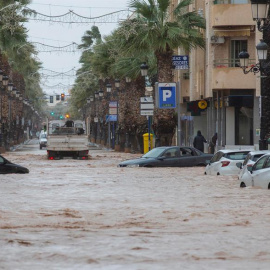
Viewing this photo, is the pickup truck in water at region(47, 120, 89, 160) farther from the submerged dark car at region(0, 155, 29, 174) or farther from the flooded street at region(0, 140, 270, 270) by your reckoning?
the flooded street at region(0, 140, 270, 270)

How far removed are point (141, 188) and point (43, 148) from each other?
61.0 meters

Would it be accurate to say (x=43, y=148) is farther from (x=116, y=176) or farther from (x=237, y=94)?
(x=116, y=176)

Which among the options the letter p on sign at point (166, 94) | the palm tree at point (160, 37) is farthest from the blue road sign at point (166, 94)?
the palm tree at point (160, 37)

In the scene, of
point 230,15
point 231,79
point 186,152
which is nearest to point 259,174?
point 186,152

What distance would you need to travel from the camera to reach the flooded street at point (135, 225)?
11.3 metres

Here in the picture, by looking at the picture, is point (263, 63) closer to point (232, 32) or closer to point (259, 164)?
point (259, 164)

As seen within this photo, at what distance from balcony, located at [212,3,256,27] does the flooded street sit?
2308 cm

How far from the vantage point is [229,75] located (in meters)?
51.1

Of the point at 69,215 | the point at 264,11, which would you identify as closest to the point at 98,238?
the point at 69,215

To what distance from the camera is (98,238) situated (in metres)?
13.4

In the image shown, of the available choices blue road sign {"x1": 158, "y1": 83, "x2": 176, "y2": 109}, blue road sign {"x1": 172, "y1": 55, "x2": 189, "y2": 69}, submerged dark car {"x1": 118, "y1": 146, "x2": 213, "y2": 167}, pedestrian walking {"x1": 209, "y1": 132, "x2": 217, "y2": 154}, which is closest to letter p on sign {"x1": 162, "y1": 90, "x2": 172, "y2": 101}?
blue road sign {"x1": 158, "y1": 83, "x2": 176, "y2": 109}

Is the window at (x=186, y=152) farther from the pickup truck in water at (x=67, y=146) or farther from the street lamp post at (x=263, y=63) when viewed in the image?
the pickup truck in water at (x=67, y=146)

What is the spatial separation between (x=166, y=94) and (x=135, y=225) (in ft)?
82.5

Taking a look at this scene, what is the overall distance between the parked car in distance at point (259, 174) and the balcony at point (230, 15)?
27.3 m
